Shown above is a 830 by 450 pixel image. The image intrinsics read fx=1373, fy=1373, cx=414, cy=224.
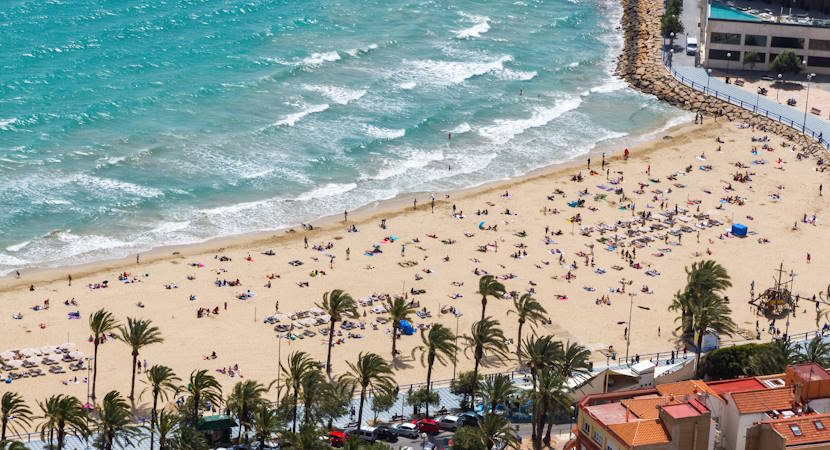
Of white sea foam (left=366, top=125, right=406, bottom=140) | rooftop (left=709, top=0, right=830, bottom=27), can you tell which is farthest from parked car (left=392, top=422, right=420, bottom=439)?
rooftop (left=709, top=0, right=830, bottom=27)

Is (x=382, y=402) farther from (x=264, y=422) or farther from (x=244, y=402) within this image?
(x=264, y=422)

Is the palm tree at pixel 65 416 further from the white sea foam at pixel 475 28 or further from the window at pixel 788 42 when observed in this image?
the white sea foam at pixel 475 28

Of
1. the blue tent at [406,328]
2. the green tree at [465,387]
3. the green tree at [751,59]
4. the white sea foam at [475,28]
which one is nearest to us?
the green tree at [465,387]

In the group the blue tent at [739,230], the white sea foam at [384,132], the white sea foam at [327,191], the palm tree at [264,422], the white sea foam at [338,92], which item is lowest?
the palm tree at [264,422]

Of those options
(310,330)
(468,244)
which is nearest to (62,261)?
(310,330)

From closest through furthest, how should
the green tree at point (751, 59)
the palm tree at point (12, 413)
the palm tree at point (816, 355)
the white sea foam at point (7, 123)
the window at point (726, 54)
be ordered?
the palm tree at point (12, 413) < the palm tree at point (816, 355) < the white sea foam at point (7, 123) < the green tree at point (751, 59) < the window at point (726, 54)

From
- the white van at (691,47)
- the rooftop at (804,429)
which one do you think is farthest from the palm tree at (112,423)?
the white van at (691,47)

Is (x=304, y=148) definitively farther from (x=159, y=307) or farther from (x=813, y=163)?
(x=813, y=163)

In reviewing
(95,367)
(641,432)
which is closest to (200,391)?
(95,367)
